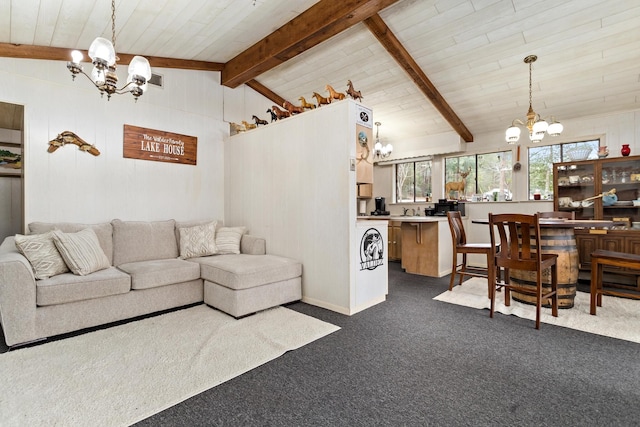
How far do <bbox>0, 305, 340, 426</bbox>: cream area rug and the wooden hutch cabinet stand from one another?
4072 mm

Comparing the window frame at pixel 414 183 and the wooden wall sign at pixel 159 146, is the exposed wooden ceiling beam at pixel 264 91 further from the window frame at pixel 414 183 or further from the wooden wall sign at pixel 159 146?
the window frame at pixel 414 183

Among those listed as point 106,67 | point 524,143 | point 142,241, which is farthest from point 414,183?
point 106,67

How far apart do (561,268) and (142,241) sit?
4647 millimetres

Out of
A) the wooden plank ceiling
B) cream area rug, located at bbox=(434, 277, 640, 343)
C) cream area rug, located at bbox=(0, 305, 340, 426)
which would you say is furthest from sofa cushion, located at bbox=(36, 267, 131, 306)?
cream area rug, located at bbox=(434, 277, 640, 343)

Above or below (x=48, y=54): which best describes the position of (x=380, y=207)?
below

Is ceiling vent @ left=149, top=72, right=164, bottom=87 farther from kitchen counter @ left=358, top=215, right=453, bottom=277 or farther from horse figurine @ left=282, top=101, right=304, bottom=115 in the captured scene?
kitchen counter @ left=358, top=215, right=453, bottom=277

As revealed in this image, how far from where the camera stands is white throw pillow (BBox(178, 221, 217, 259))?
3.85m

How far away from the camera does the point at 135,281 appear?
299 centimetres

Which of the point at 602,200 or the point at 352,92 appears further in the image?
the point at 602,200

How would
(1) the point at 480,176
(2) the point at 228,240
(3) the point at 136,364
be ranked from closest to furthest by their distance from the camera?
(3) the point at 136,364
(2) the point at 228,240
(1) the point at 480,176

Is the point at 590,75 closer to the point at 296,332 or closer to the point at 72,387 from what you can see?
the point at 296,332

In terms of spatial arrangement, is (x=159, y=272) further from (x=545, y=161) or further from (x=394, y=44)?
(x=545, y=161)

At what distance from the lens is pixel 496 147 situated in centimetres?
566

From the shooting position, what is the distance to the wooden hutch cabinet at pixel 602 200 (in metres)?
4.16
